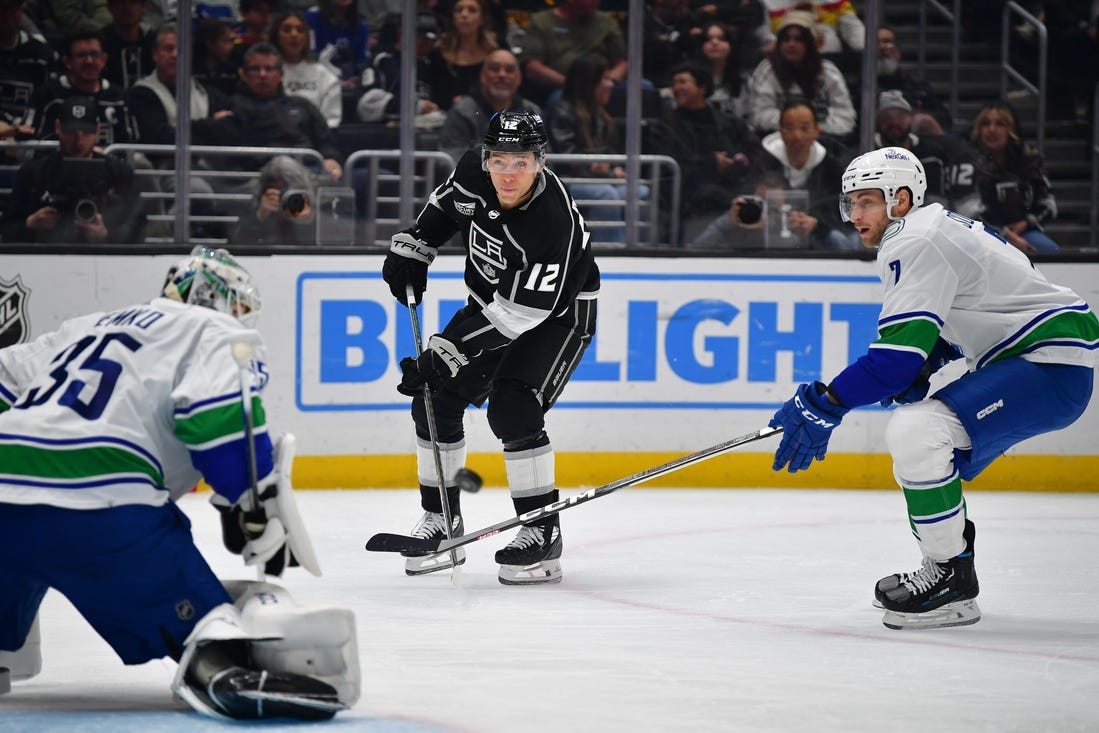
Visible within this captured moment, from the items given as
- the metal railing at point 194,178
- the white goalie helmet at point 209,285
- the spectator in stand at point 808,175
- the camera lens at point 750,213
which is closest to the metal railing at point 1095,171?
the spectator in stand at point 808,175

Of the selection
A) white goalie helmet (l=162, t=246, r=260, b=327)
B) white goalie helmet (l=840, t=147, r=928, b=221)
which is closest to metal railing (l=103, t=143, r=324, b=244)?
white goalie helmet (l=840, t=147, r=928, b=221)

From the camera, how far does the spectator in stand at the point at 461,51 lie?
6.38 metres

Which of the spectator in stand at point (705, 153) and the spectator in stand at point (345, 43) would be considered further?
the spectator in stand at point (345, 43)

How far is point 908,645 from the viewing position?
3352mm

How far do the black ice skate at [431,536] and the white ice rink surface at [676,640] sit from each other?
0.07 metres

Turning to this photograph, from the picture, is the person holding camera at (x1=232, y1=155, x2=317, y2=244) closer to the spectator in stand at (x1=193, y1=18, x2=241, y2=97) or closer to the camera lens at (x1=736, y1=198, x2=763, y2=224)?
the spectator in stand at (x1=193, y1=18, x2=241, y2=97)

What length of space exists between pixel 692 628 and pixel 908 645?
485 millimetres

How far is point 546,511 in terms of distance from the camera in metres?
3.91

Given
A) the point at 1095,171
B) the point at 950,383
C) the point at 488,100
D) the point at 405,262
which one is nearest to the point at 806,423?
the point at 950,383

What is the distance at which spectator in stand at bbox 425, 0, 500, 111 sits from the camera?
6.38 metres

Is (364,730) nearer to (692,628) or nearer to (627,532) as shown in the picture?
(692,628)

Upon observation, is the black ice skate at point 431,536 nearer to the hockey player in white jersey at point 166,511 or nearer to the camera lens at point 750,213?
the hockey player in white jersey at point 166,511

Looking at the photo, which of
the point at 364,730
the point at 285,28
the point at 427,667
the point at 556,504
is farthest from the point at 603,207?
the point at 364,730

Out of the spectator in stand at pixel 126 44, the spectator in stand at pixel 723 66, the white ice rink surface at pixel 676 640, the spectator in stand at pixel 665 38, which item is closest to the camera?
the white ice rink surface at pixel 676 640
